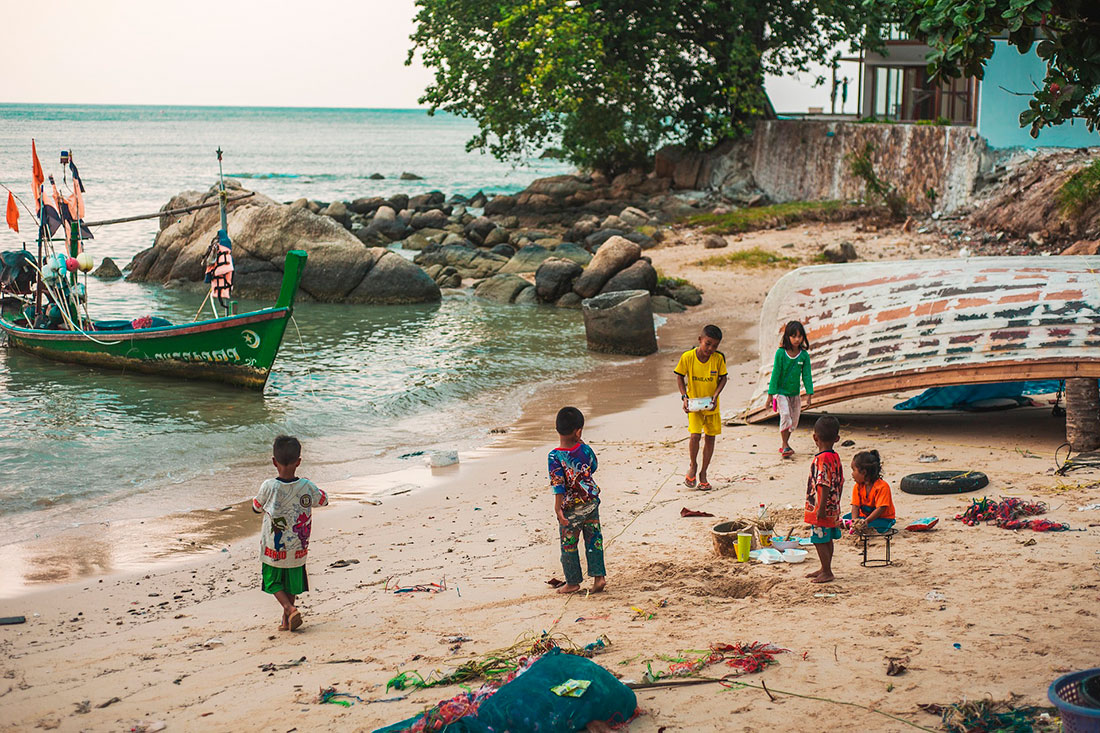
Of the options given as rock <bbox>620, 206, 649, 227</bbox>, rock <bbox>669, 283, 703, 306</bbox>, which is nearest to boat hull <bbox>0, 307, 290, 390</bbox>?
rock <bbox>669, 283, 703, 306</bbox>

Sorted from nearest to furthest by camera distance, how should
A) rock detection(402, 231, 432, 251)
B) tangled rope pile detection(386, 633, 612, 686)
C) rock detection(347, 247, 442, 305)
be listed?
1. tangled rope pile detection(386, 633, 612, 686)
2. rock detection(347, 247, 442, 305)
3. rock detection(402, 231, 432, 251)

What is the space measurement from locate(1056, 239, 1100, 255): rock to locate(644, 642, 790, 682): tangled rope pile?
14.8 metres

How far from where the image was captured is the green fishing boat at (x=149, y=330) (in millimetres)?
15352

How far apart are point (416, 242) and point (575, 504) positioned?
28.0 m

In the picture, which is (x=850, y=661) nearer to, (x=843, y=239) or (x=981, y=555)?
(x=981, y=555)

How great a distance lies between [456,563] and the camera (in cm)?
762

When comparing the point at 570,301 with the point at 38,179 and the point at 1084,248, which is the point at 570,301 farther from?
the point at 38,179

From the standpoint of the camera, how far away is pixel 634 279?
21531 millimetres

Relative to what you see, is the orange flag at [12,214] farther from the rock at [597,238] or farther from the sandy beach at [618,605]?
the rock at [597,238]

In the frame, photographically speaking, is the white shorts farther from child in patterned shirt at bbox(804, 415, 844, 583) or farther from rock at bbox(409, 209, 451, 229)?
rock at bbox(409, 209, 451, 229)

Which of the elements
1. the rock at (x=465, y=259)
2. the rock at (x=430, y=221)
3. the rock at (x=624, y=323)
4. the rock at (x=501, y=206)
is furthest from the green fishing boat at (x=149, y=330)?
the rock at (x=501, y=206)

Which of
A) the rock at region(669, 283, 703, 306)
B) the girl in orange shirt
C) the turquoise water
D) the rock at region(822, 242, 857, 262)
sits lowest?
the turquoise water

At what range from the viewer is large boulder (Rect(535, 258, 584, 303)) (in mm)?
22938

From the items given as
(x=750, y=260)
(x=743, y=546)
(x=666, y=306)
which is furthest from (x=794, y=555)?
(x=750, y=260)
